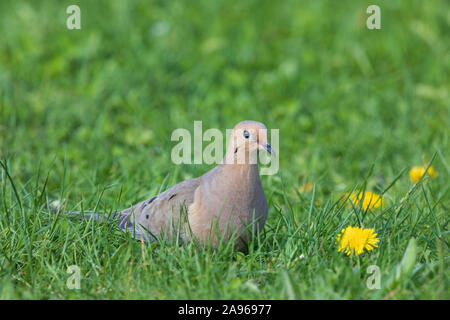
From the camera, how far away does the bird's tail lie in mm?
3502

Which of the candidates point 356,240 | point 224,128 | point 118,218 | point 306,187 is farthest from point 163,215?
point 224,128

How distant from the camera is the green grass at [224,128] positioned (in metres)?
3.19

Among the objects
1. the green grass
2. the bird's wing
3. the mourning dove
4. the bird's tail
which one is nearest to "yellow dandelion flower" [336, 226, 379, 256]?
the green grass

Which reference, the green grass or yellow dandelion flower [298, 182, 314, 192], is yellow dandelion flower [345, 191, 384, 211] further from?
yellow dandelion flower [298, 182, 314, 192]

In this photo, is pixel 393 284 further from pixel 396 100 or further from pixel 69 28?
pixel 69 28

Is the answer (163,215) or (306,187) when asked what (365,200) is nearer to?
(306,187)

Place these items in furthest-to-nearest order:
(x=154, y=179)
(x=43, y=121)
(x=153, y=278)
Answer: (x=43, y=121), (x=154, y=179), (x=153, y=278)

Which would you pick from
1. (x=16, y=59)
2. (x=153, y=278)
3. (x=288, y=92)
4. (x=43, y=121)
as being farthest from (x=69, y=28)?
(x=153, y=278)

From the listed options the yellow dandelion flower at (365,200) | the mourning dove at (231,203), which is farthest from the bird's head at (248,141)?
the yellow dandelion flower at (365,200)

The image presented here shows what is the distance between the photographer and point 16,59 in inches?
256

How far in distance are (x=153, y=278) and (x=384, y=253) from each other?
108cm

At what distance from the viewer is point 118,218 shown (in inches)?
141

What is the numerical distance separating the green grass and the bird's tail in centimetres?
7

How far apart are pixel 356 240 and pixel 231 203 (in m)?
0.63
